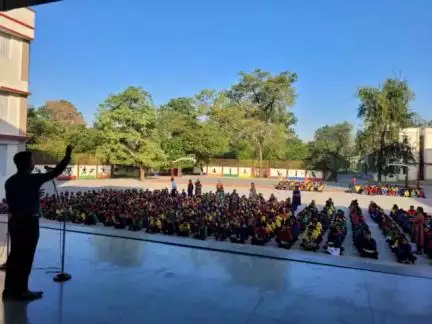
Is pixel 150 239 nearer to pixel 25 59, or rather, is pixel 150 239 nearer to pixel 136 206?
pixel 136 206

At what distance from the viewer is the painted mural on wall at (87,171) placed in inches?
1471

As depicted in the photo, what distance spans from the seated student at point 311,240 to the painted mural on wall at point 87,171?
3144 centimetres

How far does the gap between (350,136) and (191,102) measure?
49255 millimetres

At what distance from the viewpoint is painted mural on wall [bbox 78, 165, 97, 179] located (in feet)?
123

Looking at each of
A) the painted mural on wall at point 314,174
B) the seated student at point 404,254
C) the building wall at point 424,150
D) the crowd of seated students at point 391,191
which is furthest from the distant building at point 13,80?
the building wall at point 424,150

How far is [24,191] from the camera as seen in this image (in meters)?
3.97

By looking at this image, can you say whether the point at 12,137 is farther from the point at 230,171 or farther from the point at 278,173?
the point at 278,173

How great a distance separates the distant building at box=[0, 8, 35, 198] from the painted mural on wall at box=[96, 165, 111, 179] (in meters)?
22.7

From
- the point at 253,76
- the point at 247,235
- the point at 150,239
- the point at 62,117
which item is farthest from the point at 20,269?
the point at 62,117

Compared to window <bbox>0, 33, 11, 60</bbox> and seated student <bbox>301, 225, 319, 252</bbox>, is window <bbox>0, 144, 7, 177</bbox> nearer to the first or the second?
window <bbox>0, 33, 11, 60</bbox>

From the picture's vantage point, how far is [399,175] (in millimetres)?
45469

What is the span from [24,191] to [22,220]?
0.29 meters

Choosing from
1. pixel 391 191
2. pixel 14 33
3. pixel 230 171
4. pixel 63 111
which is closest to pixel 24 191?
pixel 14 33

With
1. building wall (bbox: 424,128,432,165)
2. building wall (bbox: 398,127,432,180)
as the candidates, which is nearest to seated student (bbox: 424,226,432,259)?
building wall (bbox: 398,127,432,180)
